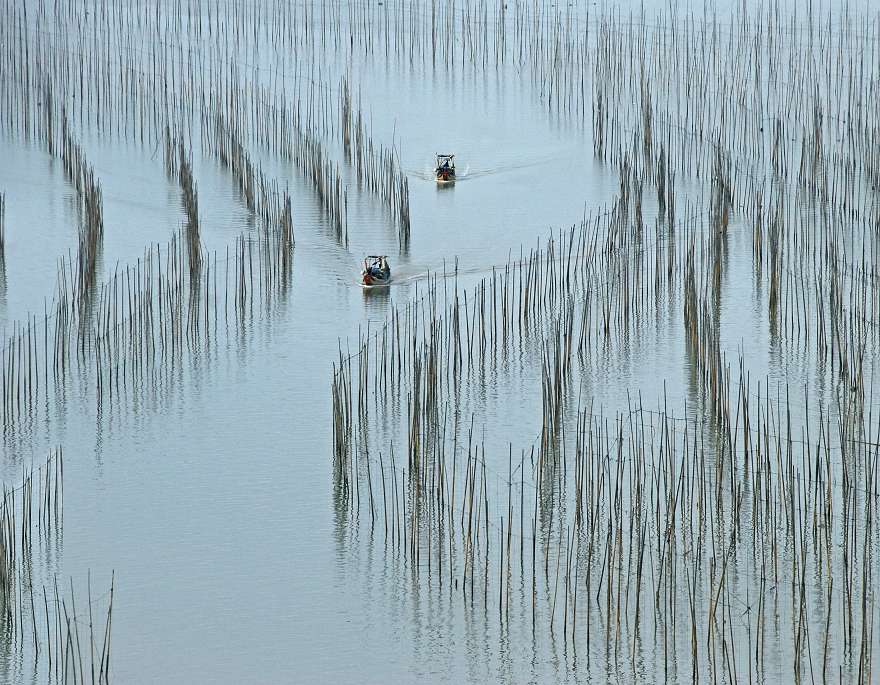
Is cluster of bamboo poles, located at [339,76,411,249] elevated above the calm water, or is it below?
above

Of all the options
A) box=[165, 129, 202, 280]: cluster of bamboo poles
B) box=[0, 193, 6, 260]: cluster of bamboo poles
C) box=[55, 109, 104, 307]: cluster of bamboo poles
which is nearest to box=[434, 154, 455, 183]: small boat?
box=[165, 129, 202, 280]: cluster of bamboo poles

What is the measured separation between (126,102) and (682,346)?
22.2 ft

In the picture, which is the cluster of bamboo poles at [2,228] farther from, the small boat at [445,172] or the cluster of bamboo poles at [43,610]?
the cluster of bamboo poles at [43,610]

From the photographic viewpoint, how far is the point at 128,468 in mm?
5410

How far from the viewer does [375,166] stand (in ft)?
33.1

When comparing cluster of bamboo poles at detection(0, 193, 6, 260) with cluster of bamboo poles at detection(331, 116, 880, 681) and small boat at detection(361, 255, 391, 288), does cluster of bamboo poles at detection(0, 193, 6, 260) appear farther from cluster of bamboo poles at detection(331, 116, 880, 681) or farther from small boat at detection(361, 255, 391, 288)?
cluster of bamboo poles at detection(331, 116, 880, 681)

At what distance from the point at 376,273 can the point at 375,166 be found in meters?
2.65

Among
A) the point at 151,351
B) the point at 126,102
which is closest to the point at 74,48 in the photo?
the point at 126,102

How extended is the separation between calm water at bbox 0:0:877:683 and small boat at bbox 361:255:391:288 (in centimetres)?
7

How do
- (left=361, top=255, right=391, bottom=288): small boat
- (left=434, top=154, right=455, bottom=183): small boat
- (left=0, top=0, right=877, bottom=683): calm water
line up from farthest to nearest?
(left=434, top=154, right=455, bottom=183): small boat < (left=361, top=255, right=391, bottom=288): small boat < (left=0, top=0, right=877, bottom=683): calm water

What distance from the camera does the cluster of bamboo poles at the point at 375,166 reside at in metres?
8.84

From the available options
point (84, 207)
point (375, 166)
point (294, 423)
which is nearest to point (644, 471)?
point (294, 423)

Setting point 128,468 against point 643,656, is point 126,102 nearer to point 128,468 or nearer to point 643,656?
point 128,468

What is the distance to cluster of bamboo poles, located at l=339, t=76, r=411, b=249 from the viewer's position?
29.0 ft
